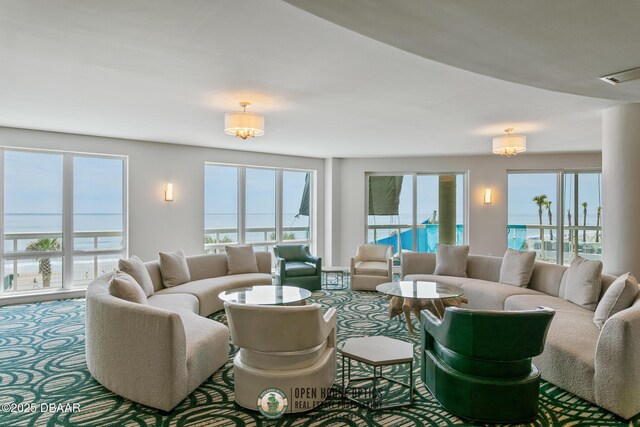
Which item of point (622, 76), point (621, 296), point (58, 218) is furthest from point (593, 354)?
point (58, 218)

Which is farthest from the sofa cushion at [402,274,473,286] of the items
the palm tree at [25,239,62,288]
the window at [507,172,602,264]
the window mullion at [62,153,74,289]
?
the palm tree at [25,239,62,288]

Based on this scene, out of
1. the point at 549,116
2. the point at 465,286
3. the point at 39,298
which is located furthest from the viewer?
the point at 39,298

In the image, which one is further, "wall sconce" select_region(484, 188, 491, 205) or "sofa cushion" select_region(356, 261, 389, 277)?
"wall sconce" select_region(484, 188, 491, 205)

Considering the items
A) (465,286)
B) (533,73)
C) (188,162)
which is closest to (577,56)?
(533,73)

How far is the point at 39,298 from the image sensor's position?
6066 millimetres

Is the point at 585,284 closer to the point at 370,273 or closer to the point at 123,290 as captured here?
the point at 370,273

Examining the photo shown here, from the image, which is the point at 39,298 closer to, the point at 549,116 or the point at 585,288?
the point at 585,288

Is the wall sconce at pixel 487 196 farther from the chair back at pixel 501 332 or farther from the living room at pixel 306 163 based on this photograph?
the chair back at pixel 501 332

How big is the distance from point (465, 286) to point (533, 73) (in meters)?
3.53

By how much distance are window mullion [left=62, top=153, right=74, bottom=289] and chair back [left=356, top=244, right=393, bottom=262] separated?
16.2ft

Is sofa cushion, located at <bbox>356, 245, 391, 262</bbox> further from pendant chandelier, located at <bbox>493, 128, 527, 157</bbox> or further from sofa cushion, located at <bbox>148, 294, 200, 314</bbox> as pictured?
sofa cushion, located at <bbox>148, 294, 200, 314</bbox>

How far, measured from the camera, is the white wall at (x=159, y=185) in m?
6.49

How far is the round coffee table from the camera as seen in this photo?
4.48 m

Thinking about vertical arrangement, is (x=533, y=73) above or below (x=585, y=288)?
above
